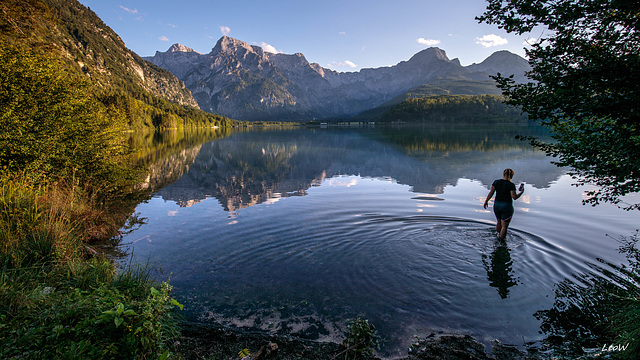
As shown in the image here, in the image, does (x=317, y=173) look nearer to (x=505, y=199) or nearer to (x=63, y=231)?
(x=505, y=199)

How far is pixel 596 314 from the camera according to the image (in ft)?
24.2

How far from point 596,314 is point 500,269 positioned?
3099mm

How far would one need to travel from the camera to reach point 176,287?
9281mm

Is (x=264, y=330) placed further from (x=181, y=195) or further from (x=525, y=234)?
(x=181, y=195)

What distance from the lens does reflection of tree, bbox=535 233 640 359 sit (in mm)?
5507

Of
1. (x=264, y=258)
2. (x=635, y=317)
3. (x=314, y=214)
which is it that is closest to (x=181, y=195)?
(x=314, y=214)

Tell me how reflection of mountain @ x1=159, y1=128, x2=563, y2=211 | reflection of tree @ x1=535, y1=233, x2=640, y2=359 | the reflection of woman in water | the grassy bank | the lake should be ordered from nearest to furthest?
the grassy bank < reflection of tree @ x1=535, y1=233, x2=640, y2=359 < the lake < the reflection of woman in water < reflection of mountain @ x1=159, y1=128, x2=563, y2=211

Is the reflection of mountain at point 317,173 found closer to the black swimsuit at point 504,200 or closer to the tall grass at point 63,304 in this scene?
the black swimsuit at point 504,200

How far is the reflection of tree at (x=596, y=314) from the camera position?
18.1 feet

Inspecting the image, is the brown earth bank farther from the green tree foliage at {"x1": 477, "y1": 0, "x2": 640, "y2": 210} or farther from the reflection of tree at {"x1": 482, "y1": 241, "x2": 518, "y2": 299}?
the green tree foliage at {"x1": 477, "y1": 0, "x2": 640, "y2": 210}

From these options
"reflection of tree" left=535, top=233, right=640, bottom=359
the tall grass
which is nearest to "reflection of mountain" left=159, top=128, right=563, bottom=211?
the tall grass

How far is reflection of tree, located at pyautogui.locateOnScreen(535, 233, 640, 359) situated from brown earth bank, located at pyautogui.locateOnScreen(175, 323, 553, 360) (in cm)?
97

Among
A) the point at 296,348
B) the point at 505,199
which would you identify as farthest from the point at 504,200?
the point at 296,348

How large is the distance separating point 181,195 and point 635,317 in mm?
25271
